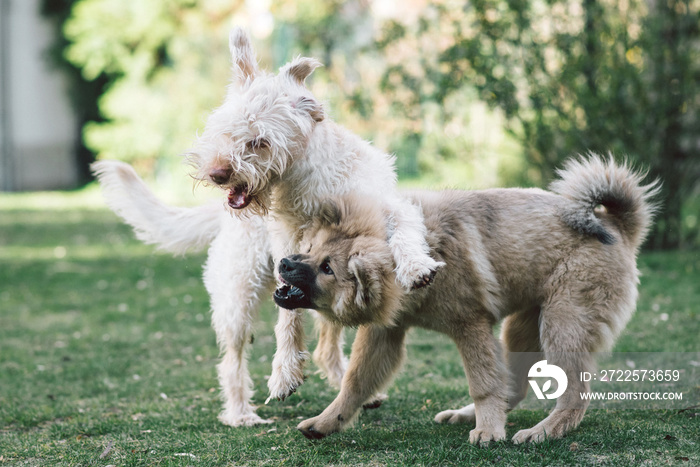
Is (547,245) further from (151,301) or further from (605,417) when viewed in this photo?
(151,301)

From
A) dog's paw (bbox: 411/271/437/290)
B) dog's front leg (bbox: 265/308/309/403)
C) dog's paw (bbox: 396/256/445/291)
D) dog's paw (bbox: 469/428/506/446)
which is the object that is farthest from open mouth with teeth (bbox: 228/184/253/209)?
dog's paw (bbox: 469/428/506/446)

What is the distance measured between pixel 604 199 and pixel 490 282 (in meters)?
0.90

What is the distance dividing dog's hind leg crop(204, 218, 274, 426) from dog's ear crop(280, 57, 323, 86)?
3.29 ft

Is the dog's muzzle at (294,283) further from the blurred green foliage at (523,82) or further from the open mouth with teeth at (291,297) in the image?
the blurred green foliage at (523,82)

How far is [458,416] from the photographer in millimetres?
4762

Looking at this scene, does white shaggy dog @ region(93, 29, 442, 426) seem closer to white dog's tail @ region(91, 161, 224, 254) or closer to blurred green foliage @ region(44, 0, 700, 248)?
white dog's tail @ region(91, 161, 224, 254)

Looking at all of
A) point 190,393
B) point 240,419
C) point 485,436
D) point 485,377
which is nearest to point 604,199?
point 485,377

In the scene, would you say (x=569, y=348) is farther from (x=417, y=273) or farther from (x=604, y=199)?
(x=417, y=273)

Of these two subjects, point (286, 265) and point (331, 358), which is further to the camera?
point (331, 358)

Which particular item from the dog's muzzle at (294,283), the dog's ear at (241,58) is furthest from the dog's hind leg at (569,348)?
the dog's ear at (241,58)

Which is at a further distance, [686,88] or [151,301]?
[686,88]

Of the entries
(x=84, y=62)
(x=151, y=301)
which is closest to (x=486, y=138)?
(x=151, y=301)

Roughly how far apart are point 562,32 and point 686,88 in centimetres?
185

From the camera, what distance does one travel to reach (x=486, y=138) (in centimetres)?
1378
